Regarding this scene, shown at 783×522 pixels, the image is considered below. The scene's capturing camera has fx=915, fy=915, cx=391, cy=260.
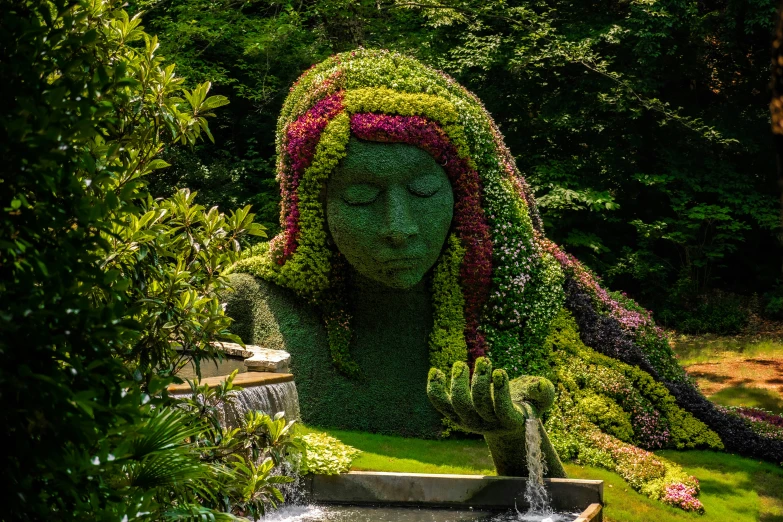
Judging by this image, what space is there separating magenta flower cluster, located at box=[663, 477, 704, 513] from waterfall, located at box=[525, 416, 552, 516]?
1788mm

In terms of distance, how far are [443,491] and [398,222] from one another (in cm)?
323

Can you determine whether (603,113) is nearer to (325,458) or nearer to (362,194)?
(362,194)

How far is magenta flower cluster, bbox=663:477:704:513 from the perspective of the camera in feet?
28.6

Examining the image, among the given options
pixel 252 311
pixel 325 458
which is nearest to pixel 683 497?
pixel 325 458

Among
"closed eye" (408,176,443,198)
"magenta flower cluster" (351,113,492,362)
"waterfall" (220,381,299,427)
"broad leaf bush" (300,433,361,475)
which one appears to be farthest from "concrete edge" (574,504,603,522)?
"closed eye" (408,176,443,198)

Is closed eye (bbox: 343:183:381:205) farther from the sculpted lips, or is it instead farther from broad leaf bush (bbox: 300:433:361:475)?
broad leaf bush (bbox: 300:433:361:475)

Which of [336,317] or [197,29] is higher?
[197,29]

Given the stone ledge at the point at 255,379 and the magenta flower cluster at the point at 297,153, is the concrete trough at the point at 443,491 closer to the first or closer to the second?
the stone ledge at the point at 255,379

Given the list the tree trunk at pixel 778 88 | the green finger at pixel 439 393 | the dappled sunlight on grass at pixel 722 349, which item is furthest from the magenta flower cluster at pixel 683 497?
the tree trunk at pixel 778 88

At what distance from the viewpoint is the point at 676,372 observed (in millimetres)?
11469

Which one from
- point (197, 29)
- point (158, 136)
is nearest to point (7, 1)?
point (158, 136)

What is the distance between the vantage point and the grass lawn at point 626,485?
8.63 meters

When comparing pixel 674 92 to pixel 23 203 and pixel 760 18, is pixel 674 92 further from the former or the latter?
pixel 23 203

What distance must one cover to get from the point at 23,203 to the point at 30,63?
1.40 ft
